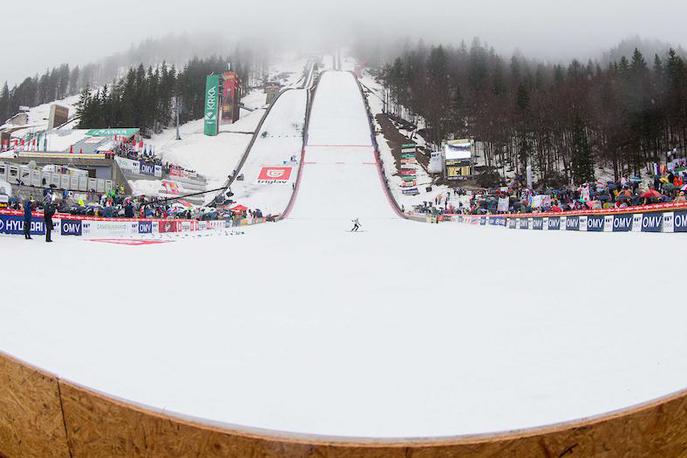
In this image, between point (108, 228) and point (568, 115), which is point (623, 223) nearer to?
point (108, 228)

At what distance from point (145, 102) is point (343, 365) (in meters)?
66.7

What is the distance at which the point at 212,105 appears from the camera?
46781 mm

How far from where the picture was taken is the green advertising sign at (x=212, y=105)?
44.1 metres

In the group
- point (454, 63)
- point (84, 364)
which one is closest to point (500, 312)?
point (84, 364)

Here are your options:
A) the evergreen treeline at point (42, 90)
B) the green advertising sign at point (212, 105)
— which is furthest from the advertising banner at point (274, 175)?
the evergreen treeline at point (42, 90)

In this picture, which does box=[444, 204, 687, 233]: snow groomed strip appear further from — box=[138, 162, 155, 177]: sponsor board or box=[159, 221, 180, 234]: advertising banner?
box=[138, 162, 155, 177]: sponsor board

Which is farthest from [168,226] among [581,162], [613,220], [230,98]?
[230,98]

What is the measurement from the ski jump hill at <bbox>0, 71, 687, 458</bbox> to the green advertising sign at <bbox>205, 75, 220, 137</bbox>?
4323 cm

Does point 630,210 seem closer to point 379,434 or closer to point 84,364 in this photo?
point 379,434

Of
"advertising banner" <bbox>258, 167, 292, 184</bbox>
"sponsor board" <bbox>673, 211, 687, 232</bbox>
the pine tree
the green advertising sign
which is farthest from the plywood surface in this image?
the green advertising sign

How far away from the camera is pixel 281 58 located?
12338 cm

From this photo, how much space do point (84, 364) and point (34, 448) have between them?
3.50ft

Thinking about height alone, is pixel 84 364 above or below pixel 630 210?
below

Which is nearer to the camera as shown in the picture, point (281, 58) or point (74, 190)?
point (74, 190)
